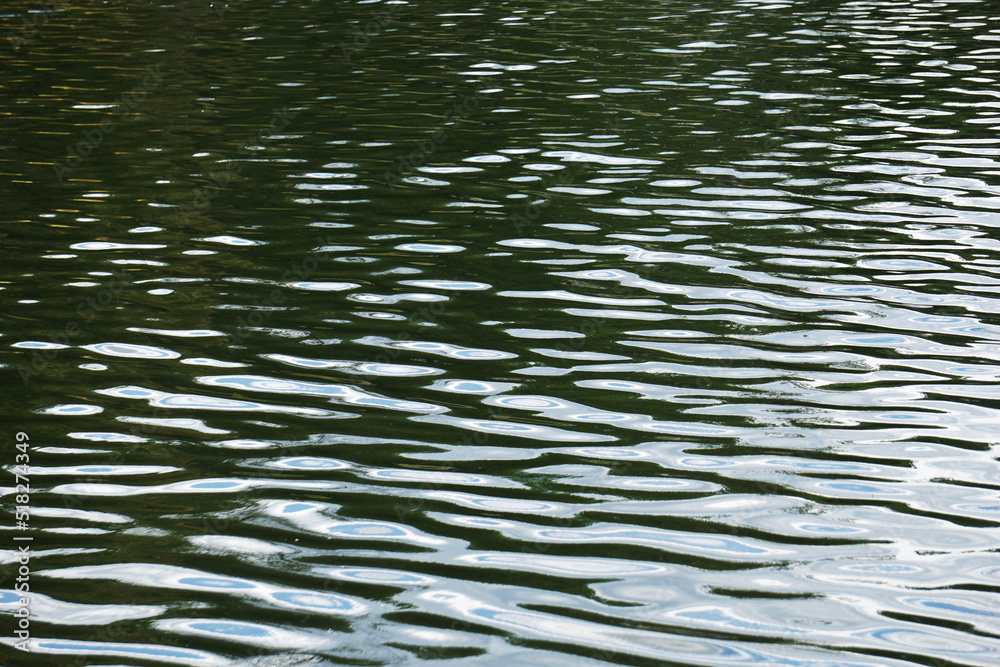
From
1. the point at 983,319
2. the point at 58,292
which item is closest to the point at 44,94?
the point at 58,292

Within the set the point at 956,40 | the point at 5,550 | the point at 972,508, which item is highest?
the point at 956,40

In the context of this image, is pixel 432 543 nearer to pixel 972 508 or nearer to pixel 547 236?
pixel 972 508

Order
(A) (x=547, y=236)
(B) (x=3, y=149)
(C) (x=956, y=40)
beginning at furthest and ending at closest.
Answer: (C) (x=956, y=40), (B) (x=3, y=149), (A) (x=547, y=236)

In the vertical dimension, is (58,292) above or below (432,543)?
above

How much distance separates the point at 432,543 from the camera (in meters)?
4.39

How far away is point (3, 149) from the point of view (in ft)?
36.8

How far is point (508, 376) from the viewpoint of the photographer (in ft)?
19.7

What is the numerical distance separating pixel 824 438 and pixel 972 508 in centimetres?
80

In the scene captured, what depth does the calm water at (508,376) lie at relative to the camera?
3.95 m

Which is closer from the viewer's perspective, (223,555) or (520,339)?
(223,555)

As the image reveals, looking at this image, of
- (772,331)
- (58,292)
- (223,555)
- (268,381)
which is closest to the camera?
→ (223,555)

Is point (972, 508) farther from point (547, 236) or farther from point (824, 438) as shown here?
point (547, 236)

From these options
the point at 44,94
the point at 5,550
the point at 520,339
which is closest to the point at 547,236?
the point at 520,339

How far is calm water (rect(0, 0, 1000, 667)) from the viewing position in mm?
3953
